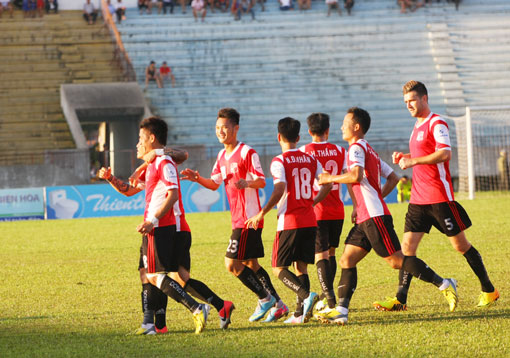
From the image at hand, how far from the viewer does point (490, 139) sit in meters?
31.8

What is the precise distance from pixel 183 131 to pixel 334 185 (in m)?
25.5

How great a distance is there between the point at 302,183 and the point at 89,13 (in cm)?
3269

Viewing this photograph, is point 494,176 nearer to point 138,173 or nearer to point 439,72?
point 439,72

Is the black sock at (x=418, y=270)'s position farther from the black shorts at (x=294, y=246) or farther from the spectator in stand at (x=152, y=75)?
the spectator in stand at (x=152, y=75)

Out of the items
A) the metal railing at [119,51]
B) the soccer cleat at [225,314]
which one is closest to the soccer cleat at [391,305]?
the soccer cleat at [225,314]

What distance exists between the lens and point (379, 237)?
7.00 meters

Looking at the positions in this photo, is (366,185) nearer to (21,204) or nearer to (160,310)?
(160,310)

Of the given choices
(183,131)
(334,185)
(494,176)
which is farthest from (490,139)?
(334,185)

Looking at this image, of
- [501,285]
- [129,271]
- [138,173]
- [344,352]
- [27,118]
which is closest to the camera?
[344,352]

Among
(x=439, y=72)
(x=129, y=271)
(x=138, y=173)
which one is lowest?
Answer: (x=129, y=271)

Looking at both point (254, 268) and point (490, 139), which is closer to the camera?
point (254, 268)

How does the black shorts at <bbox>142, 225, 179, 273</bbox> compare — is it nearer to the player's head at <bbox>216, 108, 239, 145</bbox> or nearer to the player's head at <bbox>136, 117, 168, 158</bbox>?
the player's head at <bbox>136, 117, 168, 158</bbox>

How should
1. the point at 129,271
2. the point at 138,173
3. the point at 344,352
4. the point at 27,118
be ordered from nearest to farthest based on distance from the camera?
the point at 344,352
the point at 138,173
the point at 129,271
the point at 27,118

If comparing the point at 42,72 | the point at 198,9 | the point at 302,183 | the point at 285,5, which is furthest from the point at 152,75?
the point at 302,183
